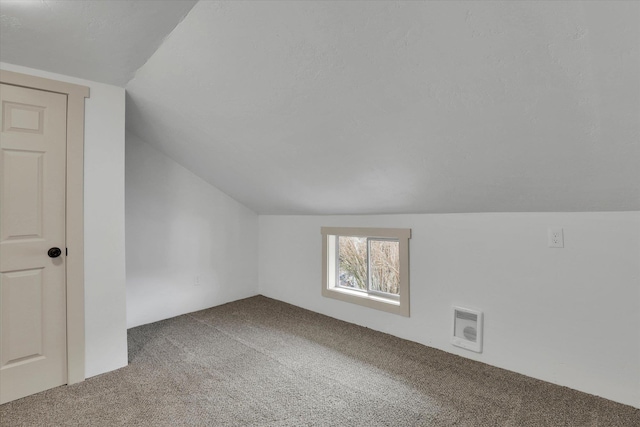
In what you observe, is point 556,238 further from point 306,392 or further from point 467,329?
point 306,392

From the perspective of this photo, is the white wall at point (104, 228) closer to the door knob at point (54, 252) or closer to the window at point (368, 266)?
the door knob at point (54, 252)

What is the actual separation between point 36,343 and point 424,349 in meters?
2.70

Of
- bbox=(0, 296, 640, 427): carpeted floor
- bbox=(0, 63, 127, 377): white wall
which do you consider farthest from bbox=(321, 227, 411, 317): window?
bbox=(0, 63, 127, 377): white wall

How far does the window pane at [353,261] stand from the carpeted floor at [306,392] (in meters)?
0.75

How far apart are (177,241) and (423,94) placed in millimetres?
3054

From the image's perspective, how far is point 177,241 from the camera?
3744mm

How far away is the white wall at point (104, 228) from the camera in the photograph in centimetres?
236

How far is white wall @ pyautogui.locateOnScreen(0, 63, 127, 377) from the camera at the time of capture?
2355 mm

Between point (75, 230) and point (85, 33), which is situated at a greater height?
point (85, 33)

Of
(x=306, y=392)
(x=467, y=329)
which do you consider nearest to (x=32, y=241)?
(x=306, y=392)

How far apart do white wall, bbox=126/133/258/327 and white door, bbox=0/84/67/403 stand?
114cm

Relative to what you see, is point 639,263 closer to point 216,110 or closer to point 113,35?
point 216,110

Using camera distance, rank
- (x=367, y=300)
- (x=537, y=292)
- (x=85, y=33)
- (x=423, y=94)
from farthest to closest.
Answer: (x=367, y=300)
(x=537, y=292)
(x=85, y=33)
(x=423, y=94)

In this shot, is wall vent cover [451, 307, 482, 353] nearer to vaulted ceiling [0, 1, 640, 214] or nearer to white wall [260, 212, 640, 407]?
white wall [260, 212, 640, 407]
